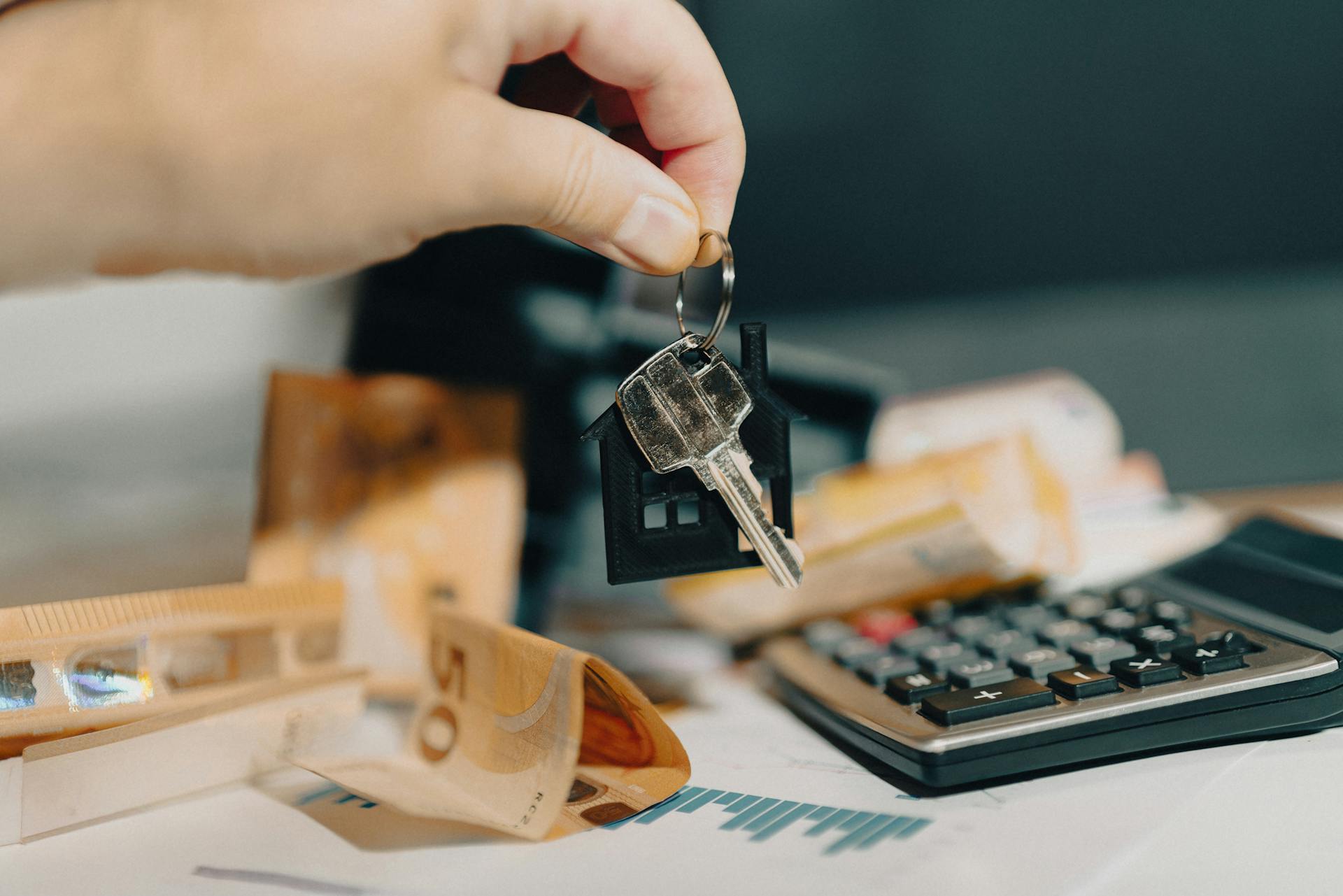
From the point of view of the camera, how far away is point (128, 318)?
1.56 ft

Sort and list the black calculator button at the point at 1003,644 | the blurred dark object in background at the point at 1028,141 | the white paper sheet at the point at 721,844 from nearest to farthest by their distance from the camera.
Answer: the white paper sheet at the point at 721,844, the black calculator button at the point at 1003,644, the blurred dark object in background at the point at 1028,141

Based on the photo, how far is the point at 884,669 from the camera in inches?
13.8

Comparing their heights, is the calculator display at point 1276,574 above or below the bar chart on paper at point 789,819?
above

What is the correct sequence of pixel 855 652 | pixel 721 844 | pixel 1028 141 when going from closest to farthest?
1. pixel 721 844
2. pixel 855 652
3. pixel 1028 141

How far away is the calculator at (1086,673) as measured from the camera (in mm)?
289

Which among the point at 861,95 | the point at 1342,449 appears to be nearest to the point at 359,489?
the point at 861,95

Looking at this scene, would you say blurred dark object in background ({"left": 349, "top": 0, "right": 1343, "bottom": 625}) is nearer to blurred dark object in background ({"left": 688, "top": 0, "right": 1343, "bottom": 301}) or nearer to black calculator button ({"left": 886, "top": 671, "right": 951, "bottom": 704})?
blurred dark object in background ({"left": 688, "top": 0, "right": 1343, "bottom": 301})

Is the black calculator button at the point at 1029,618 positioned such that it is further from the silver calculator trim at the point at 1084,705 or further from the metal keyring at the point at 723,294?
the metal keyring at the point at 723,294

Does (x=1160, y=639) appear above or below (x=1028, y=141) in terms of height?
below

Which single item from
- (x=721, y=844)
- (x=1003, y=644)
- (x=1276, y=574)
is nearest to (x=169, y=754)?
(x=721, y=844)

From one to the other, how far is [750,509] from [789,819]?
0.10m

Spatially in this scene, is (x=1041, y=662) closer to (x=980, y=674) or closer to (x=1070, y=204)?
(x=980, y=674)

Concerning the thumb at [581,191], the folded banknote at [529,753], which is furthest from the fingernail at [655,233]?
the folded banknote at [529,753]

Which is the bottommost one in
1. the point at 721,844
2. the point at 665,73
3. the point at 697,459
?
the point at 721,844
